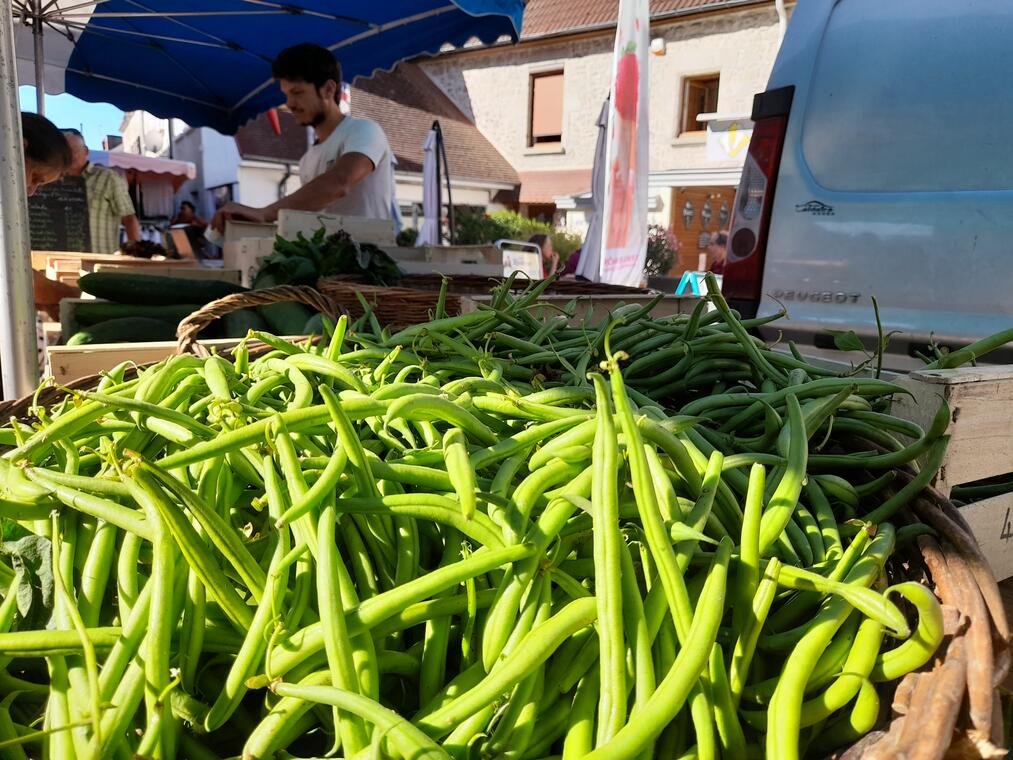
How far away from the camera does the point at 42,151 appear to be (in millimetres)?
3416

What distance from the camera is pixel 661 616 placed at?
2.50 ft

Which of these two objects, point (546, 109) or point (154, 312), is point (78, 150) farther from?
point (546, 109)

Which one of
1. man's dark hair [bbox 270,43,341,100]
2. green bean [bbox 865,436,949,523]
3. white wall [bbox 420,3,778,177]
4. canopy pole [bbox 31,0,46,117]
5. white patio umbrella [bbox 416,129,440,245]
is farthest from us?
white wall [bbox 420,3,778,177]

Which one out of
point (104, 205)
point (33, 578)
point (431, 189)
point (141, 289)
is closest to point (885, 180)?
point (33, 578)

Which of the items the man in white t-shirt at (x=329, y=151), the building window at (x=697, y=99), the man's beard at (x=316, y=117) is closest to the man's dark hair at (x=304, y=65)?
the man in white t-shirt at (x=329, y=151)

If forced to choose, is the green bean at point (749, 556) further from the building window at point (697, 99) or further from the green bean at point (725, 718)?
the building window at point (697, 99)

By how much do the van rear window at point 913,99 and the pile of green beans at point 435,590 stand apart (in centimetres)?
150

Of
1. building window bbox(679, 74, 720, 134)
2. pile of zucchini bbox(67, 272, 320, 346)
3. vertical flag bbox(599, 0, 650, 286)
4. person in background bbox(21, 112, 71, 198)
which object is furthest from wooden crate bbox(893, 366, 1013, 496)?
building window bbox(679, 74, 720, 134)

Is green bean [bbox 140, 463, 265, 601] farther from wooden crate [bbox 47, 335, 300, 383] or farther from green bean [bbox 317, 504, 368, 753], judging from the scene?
wooden crate [bbox 47, 335, 300, 383]

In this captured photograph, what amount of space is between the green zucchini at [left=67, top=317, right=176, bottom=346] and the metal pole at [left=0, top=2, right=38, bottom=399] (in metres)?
0.32

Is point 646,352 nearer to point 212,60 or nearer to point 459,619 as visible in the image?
point 459,619

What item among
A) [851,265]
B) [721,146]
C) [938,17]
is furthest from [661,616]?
[721,146]

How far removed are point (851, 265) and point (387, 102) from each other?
17144 mm

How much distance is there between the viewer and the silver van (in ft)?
6.88
